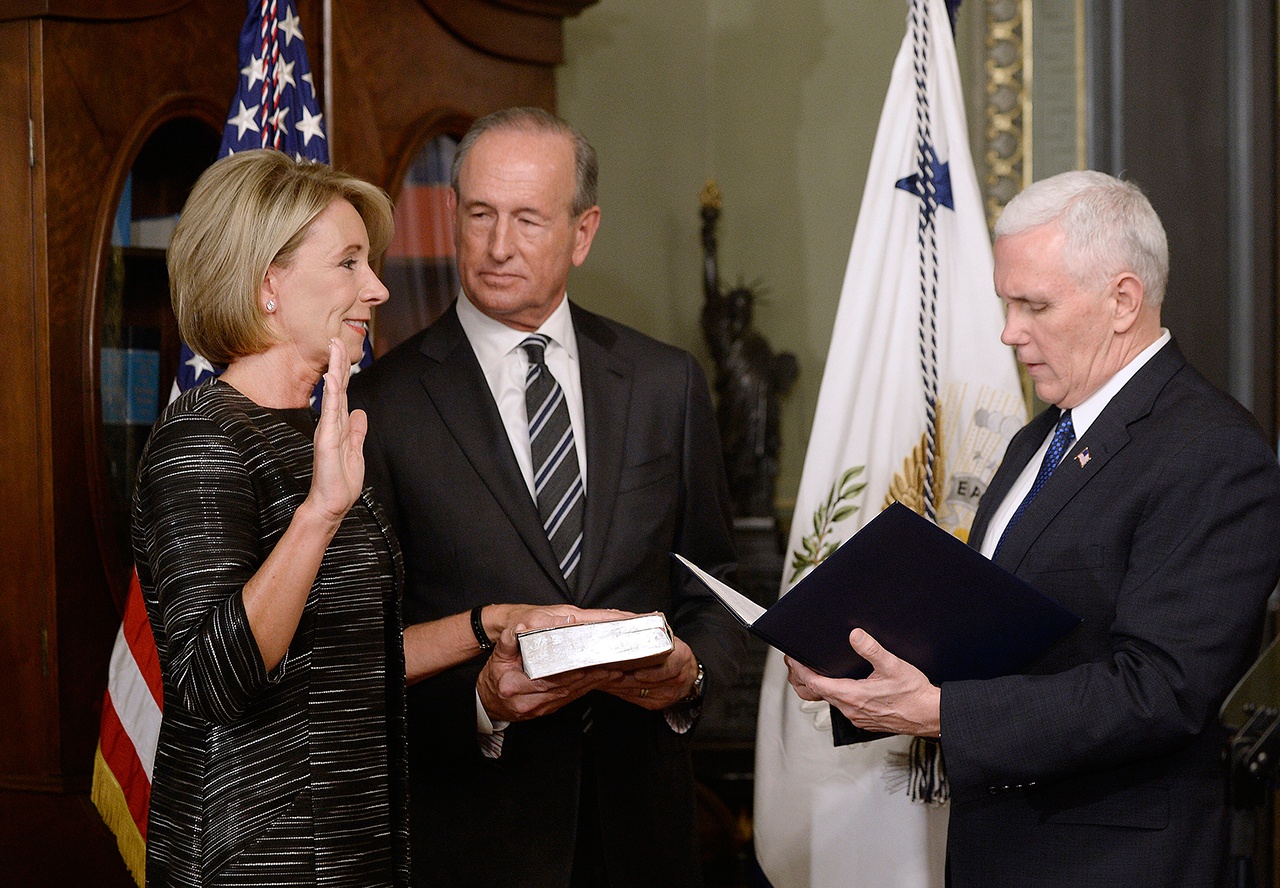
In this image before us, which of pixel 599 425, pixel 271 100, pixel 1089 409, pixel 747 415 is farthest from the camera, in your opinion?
pixel 747 415

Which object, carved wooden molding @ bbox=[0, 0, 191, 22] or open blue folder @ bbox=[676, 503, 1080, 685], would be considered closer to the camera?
open blue folder @ bbox=[676, 503, 1080, 685]

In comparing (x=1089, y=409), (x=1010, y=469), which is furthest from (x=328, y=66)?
(x=1089, y=409)

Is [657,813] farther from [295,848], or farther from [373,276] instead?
[373,276]

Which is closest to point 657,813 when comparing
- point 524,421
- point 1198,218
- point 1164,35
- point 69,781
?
point 524,421

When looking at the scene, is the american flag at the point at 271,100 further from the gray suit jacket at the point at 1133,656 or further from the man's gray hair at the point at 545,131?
the gray suit jacket at the point at 1133,656

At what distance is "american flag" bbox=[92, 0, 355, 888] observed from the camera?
249cm

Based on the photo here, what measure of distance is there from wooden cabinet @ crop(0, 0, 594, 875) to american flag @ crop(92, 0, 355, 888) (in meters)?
0.12

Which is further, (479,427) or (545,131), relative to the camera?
(545,131)

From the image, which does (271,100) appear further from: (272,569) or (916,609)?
(916,609)

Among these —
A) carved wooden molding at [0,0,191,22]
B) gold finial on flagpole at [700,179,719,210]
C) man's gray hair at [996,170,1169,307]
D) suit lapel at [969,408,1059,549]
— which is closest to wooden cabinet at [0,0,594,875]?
carved wooden molding at [0,0,191,22]

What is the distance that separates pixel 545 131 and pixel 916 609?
1.23 meters

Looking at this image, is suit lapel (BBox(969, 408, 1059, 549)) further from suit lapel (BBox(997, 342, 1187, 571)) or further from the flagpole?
the flagpole

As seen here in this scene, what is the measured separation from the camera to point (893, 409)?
2.98m

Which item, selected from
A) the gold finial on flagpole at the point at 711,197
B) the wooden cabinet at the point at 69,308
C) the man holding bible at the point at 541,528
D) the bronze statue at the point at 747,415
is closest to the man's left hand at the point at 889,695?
the man holding bible at the point at 541,528
